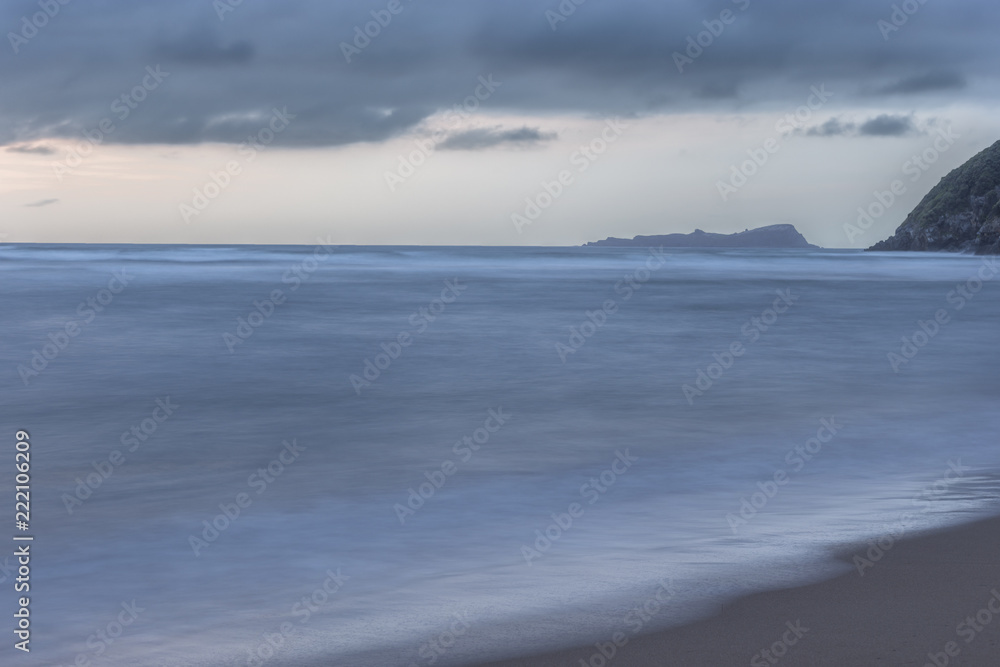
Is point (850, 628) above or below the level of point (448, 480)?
below

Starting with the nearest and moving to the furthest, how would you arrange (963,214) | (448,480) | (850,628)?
(850,628)
(448,480)
(963,214)

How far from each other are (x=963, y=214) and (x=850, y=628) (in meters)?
108

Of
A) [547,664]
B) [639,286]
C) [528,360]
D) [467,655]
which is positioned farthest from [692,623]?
[639,286]

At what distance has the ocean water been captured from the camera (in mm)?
4637

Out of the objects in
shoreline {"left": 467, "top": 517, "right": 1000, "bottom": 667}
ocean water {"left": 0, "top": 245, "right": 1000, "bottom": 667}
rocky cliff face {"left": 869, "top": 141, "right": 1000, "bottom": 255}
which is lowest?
shoreline {"left": 467, "top": 517, "right": 1000, "bottom": 667}

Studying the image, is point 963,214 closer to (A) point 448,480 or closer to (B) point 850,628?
(A) point 448,480

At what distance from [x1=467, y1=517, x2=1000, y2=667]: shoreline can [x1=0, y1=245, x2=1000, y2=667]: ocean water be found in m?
0.17

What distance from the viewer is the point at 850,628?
4254 millimetres

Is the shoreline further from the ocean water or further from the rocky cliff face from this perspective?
the rocky cliff face

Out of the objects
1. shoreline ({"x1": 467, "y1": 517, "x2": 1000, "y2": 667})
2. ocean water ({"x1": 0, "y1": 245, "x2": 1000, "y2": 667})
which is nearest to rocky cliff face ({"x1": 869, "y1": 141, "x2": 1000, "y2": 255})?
ocean water ({"x1": 0, "y1": 245, "x2": 1000, "y2": 667})

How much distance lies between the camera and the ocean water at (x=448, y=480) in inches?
183

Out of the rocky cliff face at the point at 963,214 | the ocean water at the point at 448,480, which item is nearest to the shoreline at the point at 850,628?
the ocean water at the point at 448,480

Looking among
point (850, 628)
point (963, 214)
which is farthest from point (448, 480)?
point (963, 214)

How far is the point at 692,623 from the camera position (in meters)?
4.40
